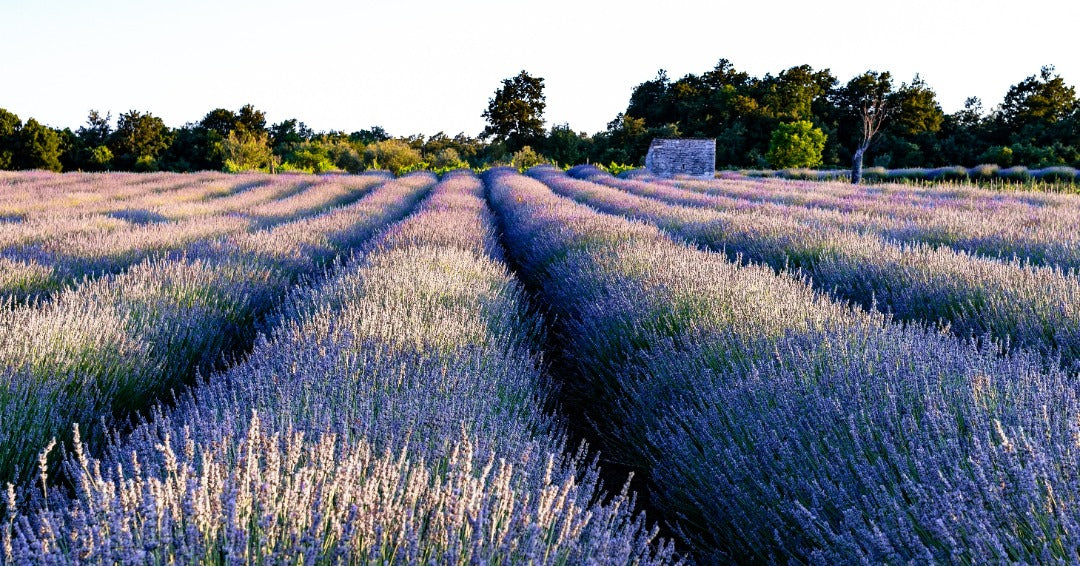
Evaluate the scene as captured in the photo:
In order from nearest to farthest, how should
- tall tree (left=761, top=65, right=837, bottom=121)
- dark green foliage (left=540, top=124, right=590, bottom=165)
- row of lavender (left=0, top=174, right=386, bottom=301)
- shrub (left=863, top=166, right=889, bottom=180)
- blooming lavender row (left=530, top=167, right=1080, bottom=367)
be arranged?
1. blooming lavender row (left=530, top=167, right=1080, bottom=367)
2. row of lavender (left=0, top=174, right=386, bottom=301)
3. shrub (left=863, top=166, right=889, bottom=180)
4. tall tree (left=761, top=65, right=837, bottom=121)
5. dark green foliage (left=540, top=124, right=590, bottom=165)

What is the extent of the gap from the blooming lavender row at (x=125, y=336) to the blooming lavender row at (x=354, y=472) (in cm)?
40

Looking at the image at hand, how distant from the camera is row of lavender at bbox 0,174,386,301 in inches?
164

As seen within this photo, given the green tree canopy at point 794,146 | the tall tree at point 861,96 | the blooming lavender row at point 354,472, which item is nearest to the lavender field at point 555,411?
the blooming lavender row at point 354,472

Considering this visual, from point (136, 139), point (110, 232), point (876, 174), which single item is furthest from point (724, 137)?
point (110, 232)

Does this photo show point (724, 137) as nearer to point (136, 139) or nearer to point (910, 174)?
point (910, 174)

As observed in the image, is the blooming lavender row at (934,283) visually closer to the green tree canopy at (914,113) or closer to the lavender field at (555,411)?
the lavender field at (555,411)

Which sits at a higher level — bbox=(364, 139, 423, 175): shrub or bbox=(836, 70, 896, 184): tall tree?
bbox=(836, 70, 896, 184): tall tree

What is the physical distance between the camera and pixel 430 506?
3.78 ft

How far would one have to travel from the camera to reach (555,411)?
7.23ft

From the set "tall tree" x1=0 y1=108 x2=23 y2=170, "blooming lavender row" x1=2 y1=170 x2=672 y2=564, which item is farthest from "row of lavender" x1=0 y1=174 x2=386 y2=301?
"tall tree" x1=0 y1=108 x2=23 y2=170

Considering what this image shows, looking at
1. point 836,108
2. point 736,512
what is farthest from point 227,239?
point 836,108

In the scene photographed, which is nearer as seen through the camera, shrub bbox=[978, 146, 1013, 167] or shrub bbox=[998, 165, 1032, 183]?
shrub bbox=[998, 165, 1032, 183]

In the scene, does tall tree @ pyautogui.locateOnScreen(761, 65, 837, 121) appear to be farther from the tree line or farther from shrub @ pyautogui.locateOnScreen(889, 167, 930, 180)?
shrub @ pyautogui.locateOnScreen(889, 167, 930, 180)

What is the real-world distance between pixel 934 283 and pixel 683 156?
30.8 m
